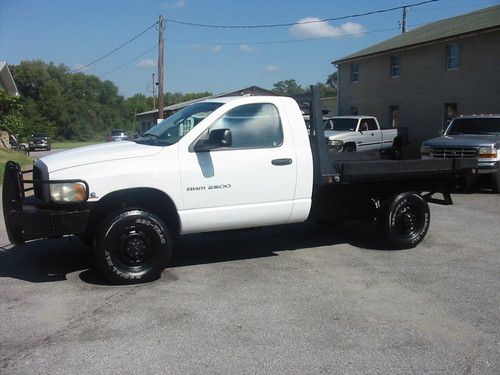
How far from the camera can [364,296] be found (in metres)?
5.25

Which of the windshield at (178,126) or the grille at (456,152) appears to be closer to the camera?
the windshield at (178,126)

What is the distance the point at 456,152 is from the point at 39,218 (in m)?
10.7

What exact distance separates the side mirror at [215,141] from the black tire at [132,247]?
879mm

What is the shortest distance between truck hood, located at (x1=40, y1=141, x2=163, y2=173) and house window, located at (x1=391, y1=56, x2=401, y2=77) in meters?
22.1

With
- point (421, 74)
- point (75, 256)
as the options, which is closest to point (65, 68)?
point (421, 74)

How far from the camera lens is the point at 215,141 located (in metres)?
5.59

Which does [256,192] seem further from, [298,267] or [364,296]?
[364,296]

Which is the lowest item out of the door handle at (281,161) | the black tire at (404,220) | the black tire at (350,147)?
the black tire at (404,220)

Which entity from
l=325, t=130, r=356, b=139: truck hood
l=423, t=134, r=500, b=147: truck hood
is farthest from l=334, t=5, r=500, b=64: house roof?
l=423, t=134, r=500, b=147: truck hood

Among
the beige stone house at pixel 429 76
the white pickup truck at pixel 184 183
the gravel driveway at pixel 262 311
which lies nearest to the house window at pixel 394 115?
the beige stone house at pixel 429 76

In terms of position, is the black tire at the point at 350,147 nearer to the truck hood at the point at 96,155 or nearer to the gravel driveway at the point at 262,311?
the gravel driveway at the point at 262,311

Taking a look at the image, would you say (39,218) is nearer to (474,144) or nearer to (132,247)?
(132,247)

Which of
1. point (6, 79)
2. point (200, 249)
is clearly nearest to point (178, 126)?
point (200, 249)

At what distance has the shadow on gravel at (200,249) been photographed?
6.08 metres
